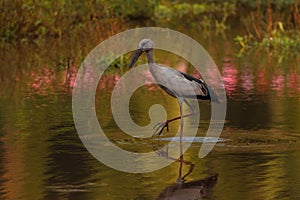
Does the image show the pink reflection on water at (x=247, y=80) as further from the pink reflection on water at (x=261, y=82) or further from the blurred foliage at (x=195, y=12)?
the blurred foliage at (x=195, y=12)

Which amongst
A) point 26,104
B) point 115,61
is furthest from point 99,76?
point 26,104

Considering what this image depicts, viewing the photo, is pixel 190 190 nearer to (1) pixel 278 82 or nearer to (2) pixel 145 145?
(2) pixel 145 145

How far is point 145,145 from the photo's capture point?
11.6 meters

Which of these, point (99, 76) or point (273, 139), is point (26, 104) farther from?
point (273, 139)

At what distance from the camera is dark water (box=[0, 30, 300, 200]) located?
29.7 feet

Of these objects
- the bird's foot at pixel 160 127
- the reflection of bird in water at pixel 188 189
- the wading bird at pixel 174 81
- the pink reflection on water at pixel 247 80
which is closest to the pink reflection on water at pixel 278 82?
the pink reflection on water at pixel 247 80

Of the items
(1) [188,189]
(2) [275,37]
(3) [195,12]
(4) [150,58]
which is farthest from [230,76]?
(3) [195,12]

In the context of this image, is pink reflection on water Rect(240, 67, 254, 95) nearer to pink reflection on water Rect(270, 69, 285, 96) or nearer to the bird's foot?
pink reflection on water Rect(270, 69, 285, 96)

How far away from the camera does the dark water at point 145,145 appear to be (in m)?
9.06

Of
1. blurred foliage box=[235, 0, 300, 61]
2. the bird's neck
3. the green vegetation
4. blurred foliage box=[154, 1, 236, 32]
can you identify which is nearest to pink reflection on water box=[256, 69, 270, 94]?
blurred foliage box=[235, 0, 300, 61]

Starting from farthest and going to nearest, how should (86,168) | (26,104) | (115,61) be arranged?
(115,61) → (26,104) → (86,168)

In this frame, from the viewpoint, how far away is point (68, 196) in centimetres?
876

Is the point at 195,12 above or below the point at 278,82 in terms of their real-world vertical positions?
above

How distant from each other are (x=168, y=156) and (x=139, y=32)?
1533 cm
